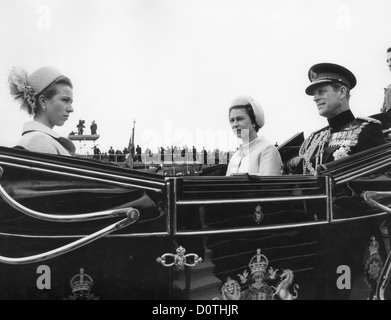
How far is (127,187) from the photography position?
1.98 metres

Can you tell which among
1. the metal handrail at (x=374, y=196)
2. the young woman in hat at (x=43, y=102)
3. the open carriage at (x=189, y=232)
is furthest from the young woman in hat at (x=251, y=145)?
the young woman in hat at (x=43, y=102)

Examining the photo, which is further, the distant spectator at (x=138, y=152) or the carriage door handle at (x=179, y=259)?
the distant spectator at (x=138, y=152)

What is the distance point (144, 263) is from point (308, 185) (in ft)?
3.00

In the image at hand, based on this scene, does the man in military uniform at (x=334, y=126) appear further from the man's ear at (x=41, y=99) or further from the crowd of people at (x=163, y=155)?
the man's ear at (x=41, y=99)

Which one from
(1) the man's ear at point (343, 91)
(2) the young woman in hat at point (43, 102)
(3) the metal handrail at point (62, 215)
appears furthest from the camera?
(1) the man's ear at point (343, 91)

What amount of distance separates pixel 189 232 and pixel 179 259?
5.1 inches

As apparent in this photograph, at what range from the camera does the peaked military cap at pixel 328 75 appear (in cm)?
236

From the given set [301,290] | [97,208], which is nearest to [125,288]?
[97,208]

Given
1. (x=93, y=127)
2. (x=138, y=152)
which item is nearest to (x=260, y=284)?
(x=138, y=152)

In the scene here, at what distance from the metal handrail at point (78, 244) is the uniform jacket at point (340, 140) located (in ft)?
3.68

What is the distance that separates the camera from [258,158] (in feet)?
7.80

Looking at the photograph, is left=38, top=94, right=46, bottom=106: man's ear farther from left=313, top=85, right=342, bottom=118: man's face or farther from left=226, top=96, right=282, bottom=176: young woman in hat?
left=313, top=85, right=342, bottom=118: man's face

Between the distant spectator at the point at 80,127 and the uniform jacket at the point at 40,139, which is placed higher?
the distant spectator at the point at 80,127
